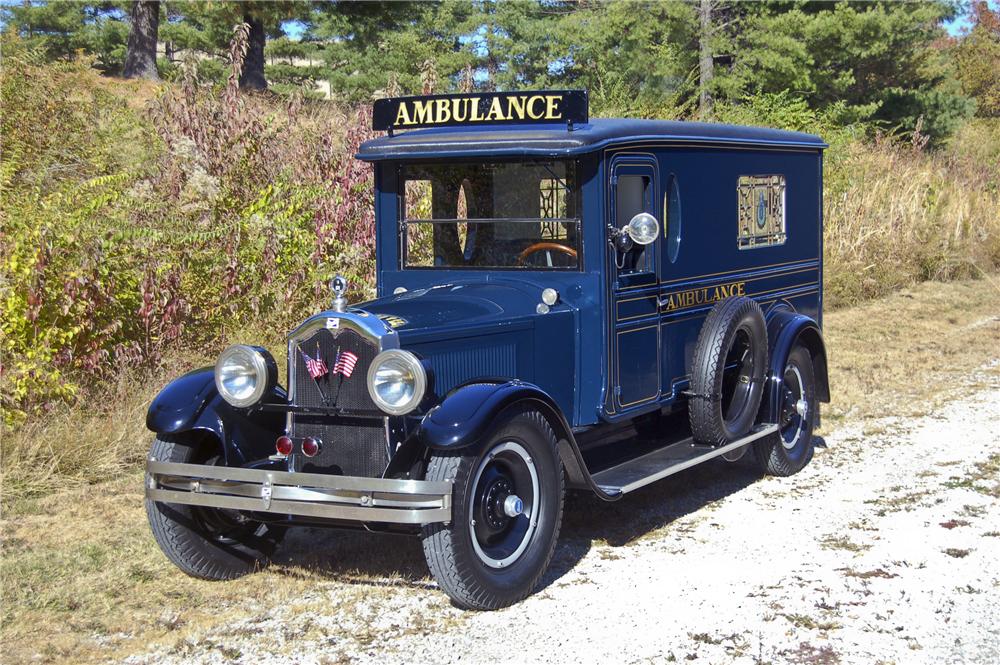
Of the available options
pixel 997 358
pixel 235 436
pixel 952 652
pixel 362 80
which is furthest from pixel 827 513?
pixel 362 80

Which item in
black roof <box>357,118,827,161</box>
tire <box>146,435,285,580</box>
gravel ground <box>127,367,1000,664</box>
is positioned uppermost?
black roof <box>357,118,827,161</box>

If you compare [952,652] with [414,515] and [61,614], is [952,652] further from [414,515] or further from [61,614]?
[61,614]

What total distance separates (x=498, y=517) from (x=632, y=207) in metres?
2.00

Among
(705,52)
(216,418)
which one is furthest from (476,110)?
(705,52)

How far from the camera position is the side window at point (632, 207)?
6098 mm

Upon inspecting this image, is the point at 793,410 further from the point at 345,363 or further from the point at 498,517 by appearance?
the point at 345,363

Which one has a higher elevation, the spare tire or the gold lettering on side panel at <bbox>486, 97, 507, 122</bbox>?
the gold lettering on side panel at <bbox>486, 97, 507, 122</bbox>

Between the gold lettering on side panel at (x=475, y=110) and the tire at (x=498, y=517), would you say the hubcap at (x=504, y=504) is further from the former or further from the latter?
the gold lettering on side panel at (x=475, y=110)

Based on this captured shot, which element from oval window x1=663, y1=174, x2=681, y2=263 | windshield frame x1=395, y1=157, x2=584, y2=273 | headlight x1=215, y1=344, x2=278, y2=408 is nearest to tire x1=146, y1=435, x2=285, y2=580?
headlight x1=215, y1=344, x2=278, y2=408

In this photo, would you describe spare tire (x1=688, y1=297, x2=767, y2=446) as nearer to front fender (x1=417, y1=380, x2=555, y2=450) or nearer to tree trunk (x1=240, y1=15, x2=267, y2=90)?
front fender (x1=417, y1=380, x2=555, y2=450)

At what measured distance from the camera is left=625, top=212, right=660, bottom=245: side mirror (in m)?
5.79

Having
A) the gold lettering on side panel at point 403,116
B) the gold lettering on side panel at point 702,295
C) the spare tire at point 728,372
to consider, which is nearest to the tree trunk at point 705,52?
the gold lettering on side panel at point 702,295

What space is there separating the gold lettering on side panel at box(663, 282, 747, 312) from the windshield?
0.84m

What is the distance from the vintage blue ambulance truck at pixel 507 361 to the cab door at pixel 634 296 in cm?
1
